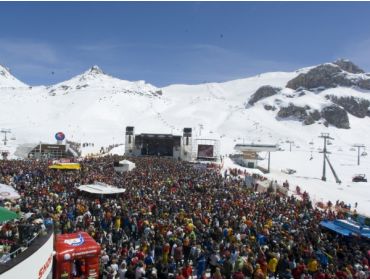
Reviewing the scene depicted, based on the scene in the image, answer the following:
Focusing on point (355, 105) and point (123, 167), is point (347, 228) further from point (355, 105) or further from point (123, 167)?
point (355, 105)

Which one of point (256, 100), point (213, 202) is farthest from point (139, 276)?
point (256, 100)

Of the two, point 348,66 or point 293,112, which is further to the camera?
point 348,66

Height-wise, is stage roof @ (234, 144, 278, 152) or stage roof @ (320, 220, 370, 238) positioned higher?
stage roof @ (234, 144, 278, 152)

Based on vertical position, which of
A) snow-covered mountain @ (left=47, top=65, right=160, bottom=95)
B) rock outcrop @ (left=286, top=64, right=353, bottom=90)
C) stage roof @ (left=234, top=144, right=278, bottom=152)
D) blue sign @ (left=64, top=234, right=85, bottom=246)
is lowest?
blue sign @ (left=64, top=234, right=85, bottom=246)

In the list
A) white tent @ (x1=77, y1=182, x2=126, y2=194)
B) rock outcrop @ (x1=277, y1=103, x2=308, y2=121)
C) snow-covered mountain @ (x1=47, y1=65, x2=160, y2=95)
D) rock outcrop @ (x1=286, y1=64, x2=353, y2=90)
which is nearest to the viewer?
white tent @ (x1=77, y1=182, x2=126, y2=194)

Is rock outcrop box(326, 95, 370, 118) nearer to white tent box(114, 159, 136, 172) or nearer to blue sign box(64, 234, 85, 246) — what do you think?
white tent box(114, 159, 136, 172)

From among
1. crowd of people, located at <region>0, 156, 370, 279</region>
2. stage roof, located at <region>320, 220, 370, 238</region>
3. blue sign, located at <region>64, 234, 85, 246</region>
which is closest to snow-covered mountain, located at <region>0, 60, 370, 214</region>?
crowd of people, located at <region>0, 156, 370, 279</region>

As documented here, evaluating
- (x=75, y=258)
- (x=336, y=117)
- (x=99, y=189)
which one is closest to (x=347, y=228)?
(x=75, y=258)

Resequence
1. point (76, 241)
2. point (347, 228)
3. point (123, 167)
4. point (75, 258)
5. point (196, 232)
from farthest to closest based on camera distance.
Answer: point (123, 167) < point (347, 228) < point (196, 232) < point (76, 241) < point (75, 258)
